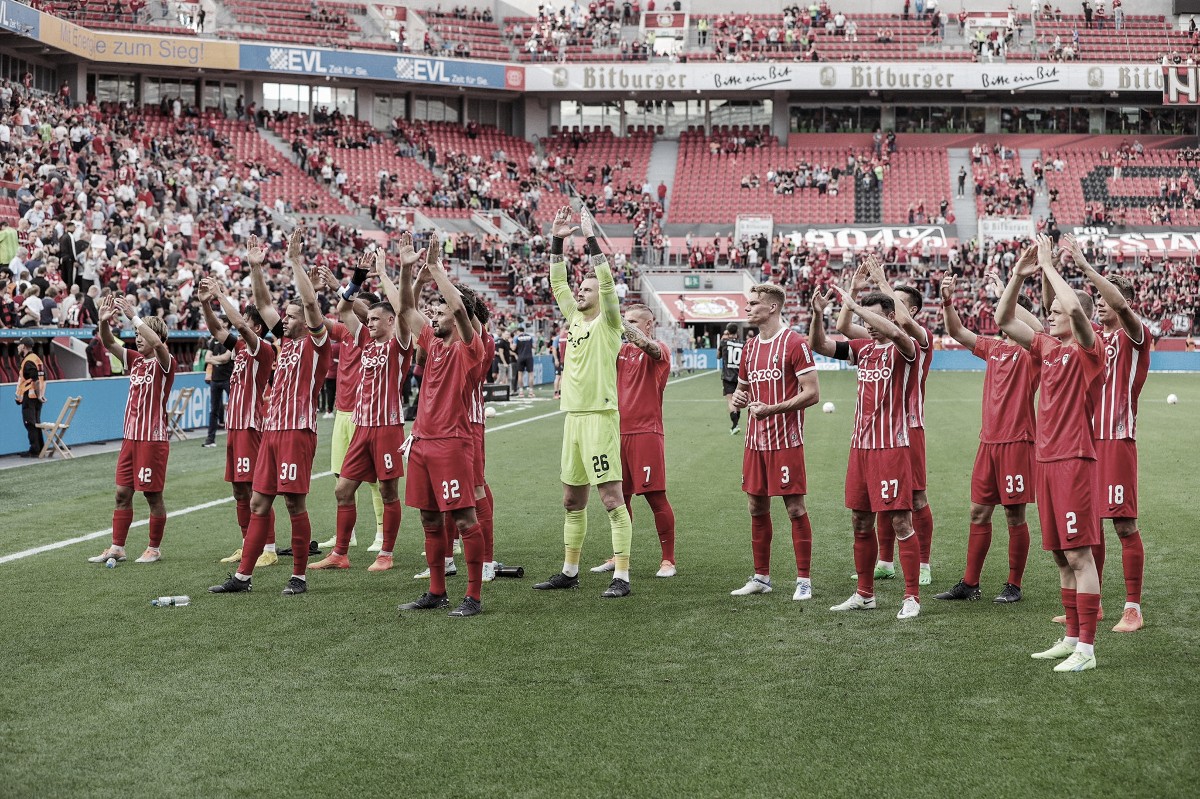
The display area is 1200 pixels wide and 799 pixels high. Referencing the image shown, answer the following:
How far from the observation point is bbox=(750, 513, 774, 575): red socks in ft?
28.1

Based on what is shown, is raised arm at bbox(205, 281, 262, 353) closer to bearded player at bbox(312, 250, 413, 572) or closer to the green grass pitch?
bearded player at bbox(312, 250, 413, 572)

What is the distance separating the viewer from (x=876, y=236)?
54.8 meters

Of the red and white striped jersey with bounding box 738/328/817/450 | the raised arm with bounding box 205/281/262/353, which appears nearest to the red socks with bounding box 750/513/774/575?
the red and white striped jersey with bounding box 738/328/817/450

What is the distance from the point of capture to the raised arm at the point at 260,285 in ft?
27.2

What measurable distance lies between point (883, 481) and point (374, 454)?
160 inches

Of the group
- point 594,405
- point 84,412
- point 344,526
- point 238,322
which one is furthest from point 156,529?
point 84,412

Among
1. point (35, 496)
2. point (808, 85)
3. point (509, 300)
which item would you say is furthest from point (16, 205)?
point (808, 85)

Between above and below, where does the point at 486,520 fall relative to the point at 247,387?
below

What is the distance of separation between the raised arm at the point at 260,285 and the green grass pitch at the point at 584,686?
6.43 ft

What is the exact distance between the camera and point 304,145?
52.1 meters

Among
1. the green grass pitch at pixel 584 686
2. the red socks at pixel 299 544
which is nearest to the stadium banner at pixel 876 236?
the green grass pitch at pixel 584 686

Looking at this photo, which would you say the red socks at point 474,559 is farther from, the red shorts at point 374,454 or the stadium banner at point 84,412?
the stadium banner at point 84,412

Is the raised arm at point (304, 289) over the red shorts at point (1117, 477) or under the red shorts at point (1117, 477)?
over

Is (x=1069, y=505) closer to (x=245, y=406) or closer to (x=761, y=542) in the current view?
(x=761, y=542)
